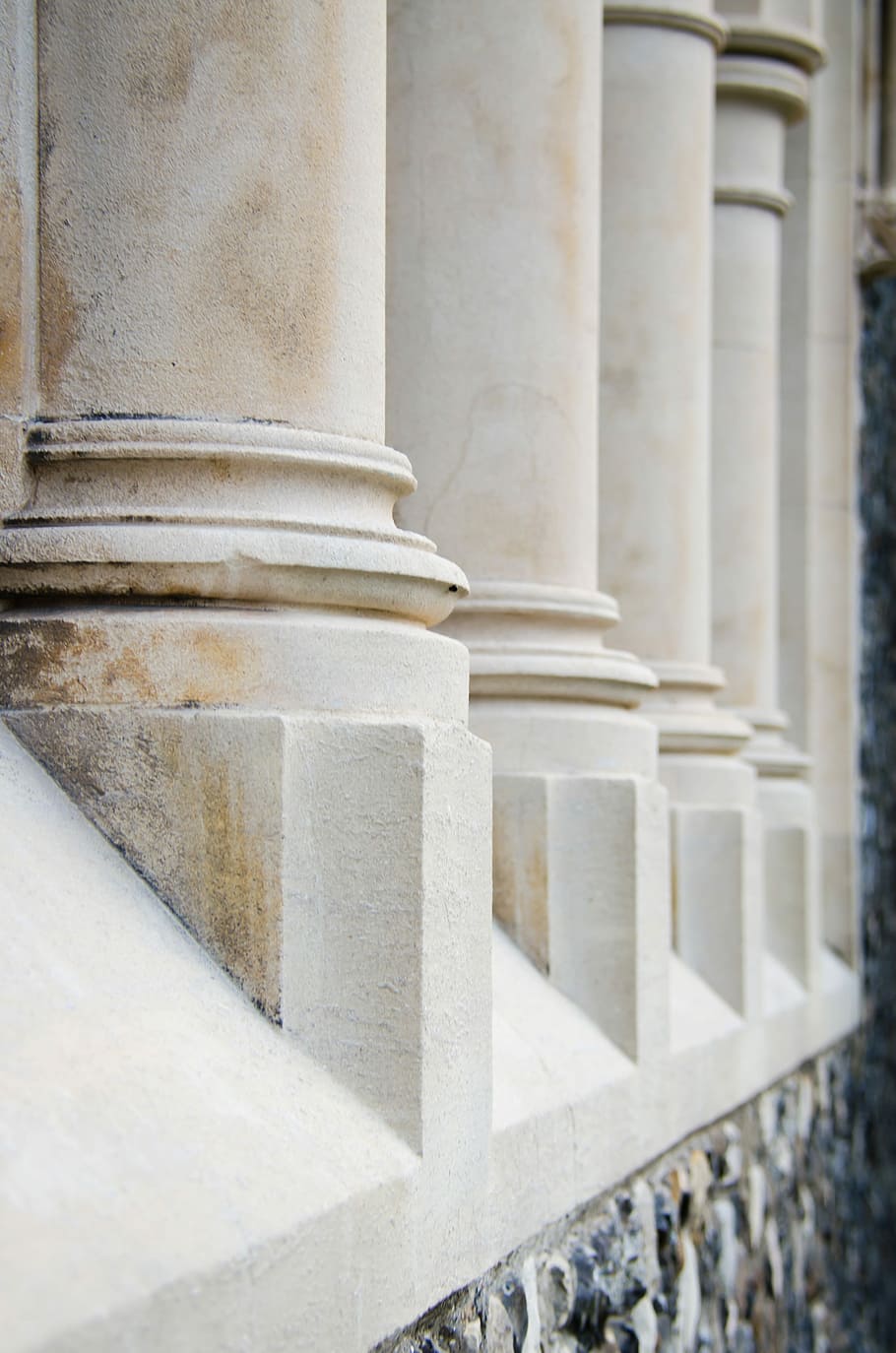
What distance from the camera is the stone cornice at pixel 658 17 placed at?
4.15 metres

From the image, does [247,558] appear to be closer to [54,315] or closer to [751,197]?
[54,315]

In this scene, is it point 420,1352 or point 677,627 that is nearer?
point 420,1352

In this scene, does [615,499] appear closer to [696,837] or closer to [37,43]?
[696,837]

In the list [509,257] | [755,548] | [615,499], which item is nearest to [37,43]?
[509,257]

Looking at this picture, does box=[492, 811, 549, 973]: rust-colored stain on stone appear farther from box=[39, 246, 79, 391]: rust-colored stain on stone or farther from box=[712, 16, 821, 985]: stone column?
box=[712, 16, 821, 985]: stone column

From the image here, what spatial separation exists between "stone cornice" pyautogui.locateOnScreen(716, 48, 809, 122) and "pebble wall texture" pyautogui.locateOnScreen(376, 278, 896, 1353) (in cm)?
141

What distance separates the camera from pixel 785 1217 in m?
4.51

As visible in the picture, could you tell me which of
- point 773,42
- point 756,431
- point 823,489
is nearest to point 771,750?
point 756,431

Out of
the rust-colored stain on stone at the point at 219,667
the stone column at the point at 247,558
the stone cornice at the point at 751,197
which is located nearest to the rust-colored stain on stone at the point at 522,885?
the stone column at the point at 247,558

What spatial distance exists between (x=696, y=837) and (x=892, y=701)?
3.10 meters

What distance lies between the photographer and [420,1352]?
1938 millimetres

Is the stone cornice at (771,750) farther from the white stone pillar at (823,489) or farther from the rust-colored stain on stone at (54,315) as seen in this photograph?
the rust-colored stain on stone at (54,315)

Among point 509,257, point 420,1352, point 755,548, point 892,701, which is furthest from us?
point 892,701

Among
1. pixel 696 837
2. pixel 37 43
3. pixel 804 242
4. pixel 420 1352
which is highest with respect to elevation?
pixel 804 242
